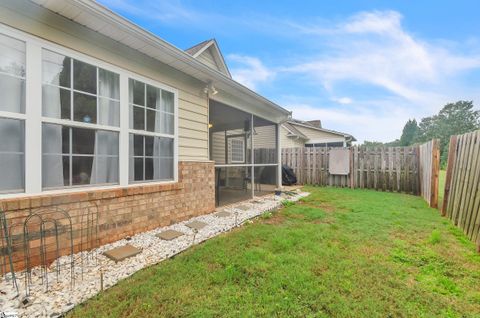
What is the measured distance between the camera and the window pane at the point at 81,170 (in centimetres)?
298

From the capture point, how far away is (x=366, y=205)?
601 cm

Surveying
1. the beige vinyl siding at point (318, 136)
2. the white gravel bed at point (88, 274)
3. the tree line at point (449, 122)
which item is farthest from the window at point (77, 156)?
the tree line at point (449, 122)

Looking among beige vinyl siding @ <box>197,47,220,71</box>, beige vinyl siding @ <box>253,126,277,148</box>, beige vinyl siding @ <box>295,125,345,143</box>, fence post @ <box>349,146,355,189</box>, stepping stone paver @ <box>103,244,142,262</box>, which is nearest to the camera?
stepping stone paver @ <box>103,244,142,262</box>

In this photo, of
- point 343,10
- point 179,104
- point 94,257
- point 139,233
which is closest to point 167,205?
point 139,233

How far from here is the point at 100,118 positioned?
126 inches

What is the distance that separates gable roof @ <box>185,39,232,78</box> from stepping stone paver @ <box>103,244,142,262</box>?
22.9 ft

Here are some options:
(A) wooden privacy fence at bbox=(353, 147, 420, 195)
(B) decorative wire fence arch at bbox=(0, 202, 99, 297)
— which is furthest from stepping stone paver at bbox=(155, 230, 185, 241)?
(A) wooden privacy fence at bbox=(353, 147, 420, 195)

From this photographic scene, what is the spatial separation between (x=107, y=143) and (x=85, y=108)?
57 centimetres

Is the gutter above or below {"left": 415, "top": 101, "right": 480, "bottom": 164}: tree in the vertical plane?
below

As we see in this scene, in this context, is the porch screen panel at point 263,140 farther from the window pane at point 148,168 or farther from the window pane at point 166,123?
the window pane at point 148,168

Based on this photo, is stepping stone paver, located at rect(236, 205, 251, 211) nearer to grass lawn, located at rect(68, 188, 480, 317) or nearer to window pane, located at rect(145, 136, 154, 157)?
grass lawn, located at rect(68, 188, 480, 317)

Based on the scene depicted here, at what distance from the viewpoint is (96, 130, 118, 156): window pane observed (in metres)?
3.22

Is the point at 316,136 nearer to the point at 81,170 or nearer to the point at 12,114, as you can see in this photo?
the point at 81,170

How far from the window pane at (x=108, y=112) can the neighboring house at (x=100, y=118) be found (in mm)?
14
